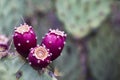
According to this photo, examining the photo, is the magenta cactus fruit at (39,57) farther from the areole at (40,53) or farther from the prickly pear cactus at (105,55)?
the prickly pear cactus at (105,55)

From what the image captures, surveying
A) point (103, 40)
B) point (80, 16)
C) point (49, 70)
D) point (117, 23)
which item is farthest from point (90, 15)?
point (49, 70)

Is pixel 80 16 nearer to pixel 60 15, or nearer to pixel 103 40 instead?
pixel 60 15

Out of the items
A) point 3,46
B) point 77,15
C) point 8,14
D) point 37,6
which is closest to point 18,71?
point 3,46

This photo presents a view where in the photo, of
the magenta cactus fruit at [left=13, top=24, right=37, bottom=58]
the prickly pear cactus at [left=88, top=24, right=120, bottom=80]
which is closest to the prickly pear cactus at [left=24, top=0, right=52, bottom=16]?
the prickly pear cactus at [left=88, top=24, right=120, bottom=80]

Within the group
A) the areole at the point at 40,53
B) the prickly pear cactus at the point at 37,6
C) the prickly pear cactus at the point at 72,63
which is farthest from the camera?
the prickly pear cactus at the point at 72,63

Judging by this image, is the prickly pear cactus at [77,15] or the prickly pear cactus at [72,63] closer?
the prickly pear cactus at [77,15]

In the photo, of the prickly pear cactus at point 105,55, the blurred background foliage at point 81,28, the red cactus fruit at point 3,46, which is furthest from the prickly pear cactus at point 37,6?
the red cactus fruit at point 3,46

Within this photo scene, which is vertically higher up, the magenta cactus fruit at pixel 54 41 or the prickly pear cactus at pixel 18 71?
the magenta cactus fruit at pixel 54 41
